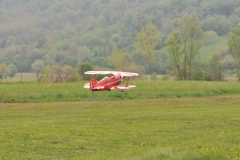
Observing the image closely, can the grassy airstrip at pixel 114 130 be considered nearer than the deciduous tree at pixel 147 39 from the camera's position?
Yes

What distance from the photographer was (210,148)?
18000mm

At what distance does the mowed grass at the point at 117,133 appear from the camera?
17422 mm

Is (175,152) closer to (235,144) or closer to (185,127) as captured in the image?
(235,144)

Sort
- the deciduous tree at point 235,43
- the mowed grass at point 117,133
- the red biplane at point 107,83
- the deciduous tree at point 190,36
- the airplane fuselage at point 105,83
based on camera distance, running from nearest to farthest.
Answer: the mowed grass at point 117,133, the airplane fuselage at point 105,83, the red biplane at point 107,83, the deciduous tree at point 235,43, the deciduous tree at point 190,36

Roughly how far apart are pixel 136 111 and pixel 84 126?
8375 millimetres

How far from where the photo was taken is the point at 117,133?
71.8ft

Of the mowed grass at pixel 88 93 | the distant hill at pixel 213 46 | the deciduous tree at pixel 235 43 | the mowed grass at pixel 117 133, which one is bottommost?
the mowed grass at pixel 117 133

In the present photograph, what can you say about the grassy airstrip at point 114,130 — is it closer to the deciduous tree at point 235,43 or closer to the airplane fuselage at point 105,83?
the airplane fuselage at point 105,83

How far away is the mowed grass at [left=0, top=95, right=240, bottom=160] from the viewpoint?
686 inches

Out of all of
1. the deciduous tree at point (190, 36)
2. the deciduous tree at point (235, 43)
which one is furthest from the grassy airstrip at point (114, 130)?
the deciduous tree at point (190, 36)

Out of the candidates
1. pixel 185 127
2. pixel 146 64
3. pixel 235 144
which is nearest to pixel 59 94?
pixel 185 127

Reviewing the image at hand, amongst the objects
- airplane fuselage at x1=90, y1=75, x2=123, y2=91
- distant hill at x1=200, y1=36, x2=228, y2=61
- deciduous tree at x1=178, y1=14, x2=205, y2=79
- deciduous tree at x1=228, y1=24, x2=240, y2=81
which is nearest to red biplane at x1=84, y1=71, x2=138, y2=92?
airplane fuselage at x1=90, y1=75, x2=123, y2=91

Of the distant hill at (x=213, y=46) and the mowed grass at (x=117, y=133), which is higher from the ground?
the distant hill at (x=213, y=46)

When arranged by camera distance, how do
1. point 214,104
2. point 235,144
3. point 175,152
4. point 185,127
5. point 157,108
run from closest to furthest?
point 175,152, point 235,144, point 185,127, point 157,108, point 214,104
